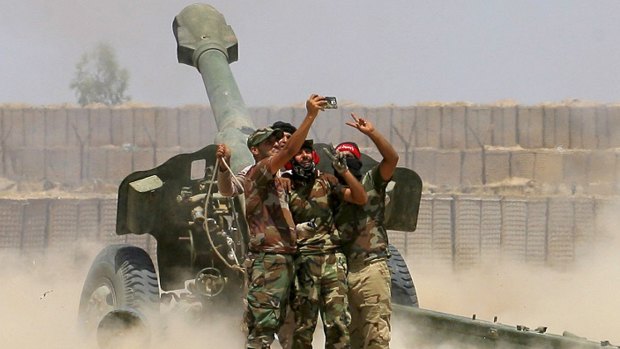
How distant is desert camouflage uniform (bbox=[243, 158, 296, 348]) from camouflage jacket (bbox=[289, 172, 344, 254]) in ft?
0.27

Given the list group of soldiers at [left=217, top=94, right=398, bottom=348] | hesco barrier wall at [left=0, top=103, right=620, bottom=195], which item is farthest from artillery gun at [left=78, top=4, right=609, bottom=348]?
hesco barrier wall at [left=0, top=103, right=620, bottom=195]

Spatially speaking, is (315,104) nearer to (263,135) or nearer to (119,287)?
(263,135)

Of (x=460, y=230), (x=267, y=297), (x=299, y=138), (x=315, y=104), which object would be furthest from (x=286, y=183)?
(x=460, y=230)

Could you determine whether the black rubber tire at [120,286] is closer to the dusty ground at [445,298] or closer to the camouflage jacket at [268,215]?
the dusty ground at [445,298]

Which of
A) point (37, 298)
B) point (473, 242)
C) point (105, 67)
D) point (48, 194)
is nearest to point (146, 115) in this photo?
point (48, 194)

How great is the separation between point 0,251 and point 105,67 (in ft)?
56.6

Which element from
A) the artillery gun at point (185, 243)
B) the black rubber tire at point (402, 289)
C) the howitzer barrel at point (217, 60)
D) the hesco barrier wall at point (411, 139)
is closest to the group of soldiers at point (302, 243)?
the artillery gun at point (185, 243)

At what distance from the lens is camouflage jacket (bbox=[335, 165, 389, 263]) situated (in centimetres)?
877

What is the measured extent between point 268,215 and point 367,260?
2.42 ft

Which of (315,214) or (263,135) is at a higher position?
(263,135)

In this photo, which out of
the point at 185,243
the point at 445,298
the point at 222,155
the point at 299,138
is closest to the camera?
the point at 299,138

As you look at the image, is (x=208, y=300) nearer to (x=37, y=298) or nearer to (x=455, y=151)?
(x=37, y=298)

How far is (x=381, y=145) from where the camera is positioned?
8477 mm

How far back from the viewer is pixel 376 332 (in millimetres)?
8680
